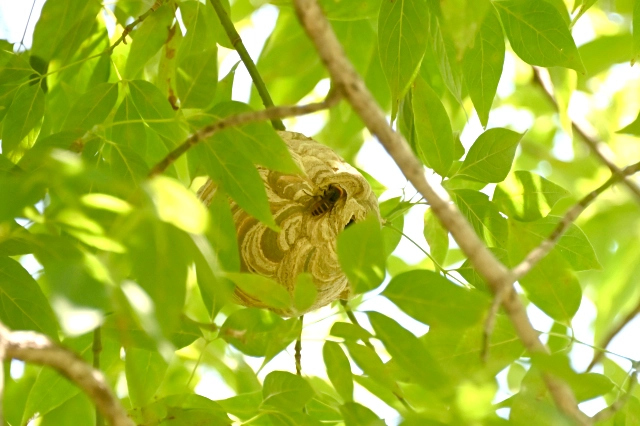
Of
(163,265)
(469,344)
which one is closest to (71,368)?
(163,265)

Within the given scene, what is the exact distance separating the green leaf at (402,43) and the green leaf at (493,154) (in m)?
0.20

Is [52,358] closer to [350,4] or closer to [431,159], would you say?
[431,159]

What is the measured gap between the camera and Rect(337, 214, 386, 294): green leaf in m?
0.75

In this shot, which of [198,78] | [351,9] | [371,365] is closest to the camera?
[371,365]

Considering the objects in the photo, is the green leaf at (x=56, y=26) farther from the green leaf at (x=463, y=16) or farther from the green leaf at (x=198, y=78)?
the green leaf at (x=463, y=16)

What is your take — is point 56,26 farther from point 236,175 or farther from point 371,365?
point 371,365

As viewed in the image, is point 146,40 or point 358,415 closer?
point 358,415

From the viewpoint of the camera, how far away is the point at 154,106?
1.13 m

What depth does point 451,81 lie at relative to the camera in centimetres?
113

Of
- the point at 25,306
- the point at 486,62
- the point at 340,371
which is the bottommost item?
the point at 340,371

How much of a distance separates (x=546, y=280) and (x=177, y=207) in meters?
0.47

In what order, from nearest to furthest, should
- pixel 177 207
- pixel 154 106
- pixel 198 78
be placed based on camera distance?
pixel 177 207, pixel 198 78, pixel 154 106

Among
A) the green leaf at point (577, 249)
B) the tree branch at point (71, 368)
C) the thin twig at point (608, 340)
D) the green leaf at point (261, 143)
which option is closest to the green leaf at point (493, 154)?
the green leaf at point (577, 249)

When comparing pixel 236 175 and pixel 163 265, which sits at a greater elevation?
pixel 236 175
